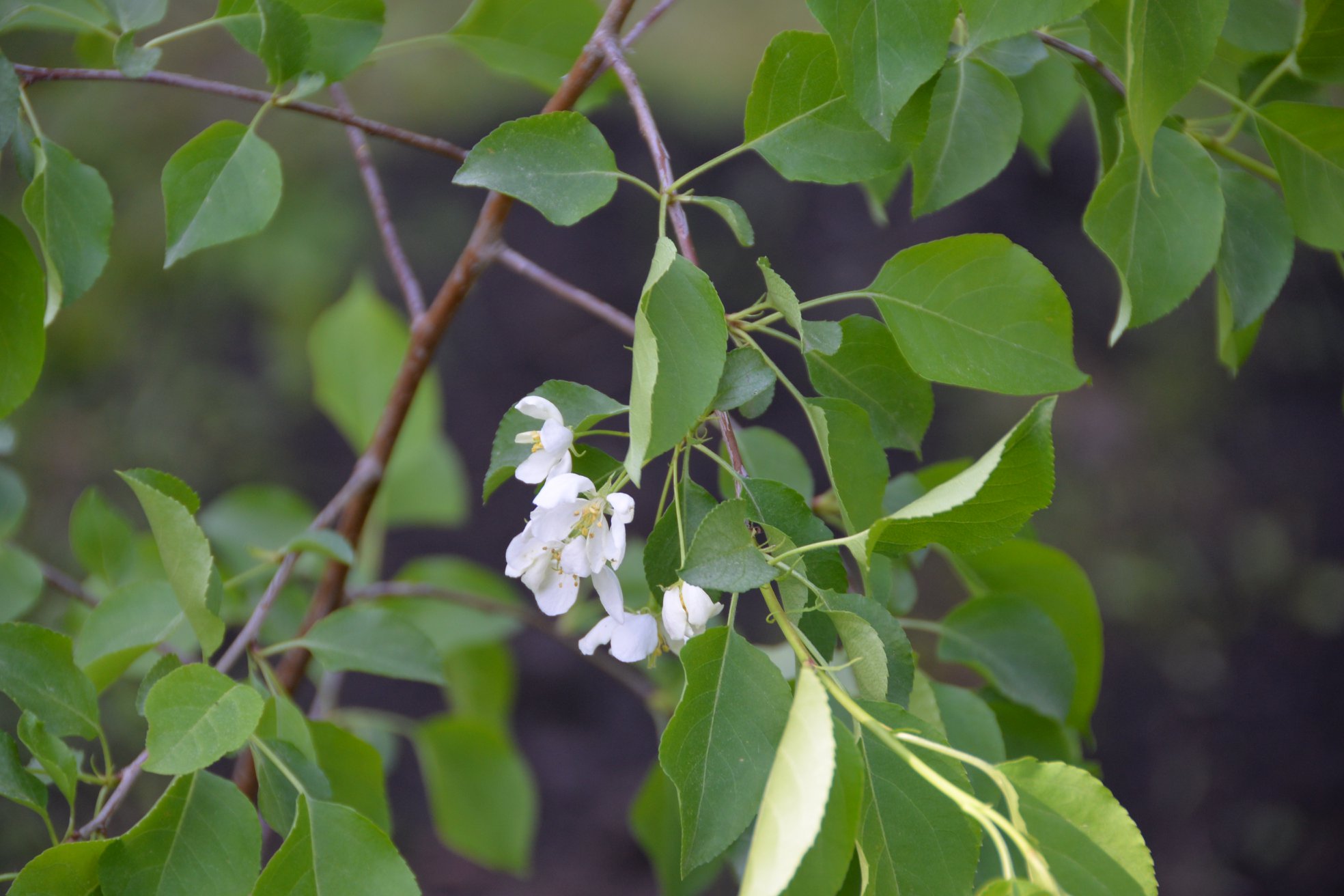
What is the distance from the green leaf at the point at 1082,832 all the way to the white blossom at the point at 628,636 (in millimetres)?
156

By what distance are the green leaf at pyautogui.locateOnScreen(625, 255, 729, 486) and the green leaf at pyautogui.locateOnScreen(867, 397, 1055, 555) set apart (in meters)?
0.08

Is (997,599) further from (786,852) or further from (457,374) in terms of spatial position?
(457,374)

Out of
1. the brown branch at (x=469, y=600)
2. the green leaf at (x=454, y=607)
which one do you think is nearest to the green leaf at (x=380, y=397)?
the green leaf at (x=454, y=607)

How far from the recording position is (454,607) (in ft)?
3.28

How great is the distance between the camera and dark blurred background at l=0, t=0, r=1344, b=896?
1.90 metres

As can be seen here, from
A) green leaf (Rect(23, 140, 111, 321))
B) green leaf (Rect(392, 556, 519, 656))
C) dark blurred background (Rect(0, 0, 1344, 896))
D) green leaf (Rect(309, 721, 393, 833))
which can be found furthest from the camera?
dark blurred background (Rect(0, 0, 1344, 896))

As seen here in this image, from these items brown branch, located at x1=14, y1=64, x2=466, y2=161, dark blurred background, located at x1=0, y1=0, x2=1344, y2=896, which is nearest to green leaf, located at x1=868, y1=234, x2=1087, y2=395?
brown branch, located at x1=14, y1=64, x2=466, y2=161

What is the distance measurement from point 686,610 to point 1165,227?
Answer: 0.29 metres

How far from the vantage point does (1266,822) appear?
186 cm

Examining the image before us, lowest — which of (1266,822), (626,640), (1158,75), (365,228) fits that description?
(1266,822)

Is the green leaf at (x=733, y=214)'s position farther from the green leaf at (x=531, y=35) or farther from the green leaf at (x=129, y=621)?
the green leaf at (x=129, y=621)

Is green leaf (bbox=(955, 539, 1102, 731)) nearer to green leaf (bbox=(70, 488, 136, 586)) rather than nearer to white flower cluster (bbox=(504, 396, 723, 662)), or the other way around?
white flower cluster (bbox=(504, 396, 723, 662))

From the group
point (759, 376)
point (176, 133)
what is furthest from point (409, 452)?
point (176, 133)

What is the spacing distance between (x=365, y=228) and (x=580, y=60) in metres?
1.89
